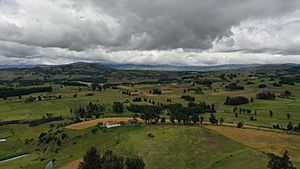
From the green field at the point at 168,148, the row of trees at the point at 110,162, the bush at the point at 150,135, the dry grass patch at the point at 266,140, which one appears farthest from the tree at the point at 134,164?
the bush at the point at 150,135

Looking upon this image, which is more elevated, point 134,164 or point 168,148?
point 134,164

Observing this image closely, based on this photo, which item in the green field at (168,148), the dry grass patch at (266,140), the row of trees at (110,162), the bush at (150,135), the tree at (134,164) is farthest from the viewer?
the bush at (150,135)

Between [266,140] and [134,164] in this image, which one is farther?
[266,140]

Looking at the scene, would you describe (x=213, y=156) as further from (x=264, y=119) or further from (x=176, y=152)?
(x=264, y=119)

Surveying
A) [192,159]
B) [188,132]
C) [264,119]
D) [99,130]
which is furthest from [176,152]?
[264,119]

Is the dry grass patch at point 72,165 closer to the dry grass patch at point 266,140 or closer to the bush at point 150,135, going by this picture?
the bush at point 150,135

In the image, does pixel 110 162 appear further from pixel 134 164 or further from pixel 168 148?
pixel 168 148

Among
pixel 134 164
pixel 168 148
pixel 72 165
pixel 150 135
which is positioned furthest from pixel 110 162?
pixel 150 135

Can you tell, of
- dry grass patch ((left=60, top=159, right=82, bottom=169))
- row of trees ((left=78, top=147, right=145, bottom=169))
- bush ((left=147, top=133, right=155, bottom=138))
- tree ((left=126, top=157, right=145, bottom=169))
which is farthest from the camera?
bush ((left=147, top=133, right=155, bottom=138))

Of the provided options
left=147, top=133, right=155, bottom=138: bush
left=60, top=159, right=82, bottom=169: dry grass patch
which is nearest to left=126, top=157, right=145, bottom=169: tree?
left=60, top=159, right=82, bottom=169: dry grass patch

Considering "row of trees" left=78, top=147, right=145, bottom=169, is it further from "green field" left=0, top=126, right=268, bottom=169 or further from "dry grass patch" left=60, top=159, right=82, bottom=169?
"dry grass patch" left=60, top=159, right=82, bottom=169
